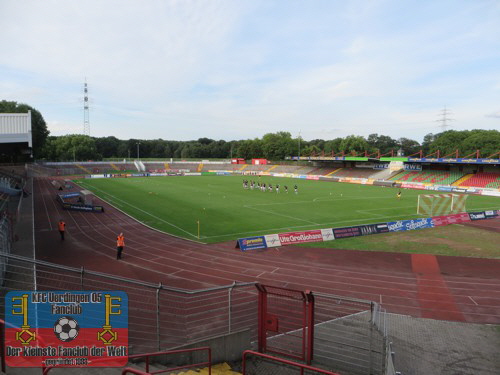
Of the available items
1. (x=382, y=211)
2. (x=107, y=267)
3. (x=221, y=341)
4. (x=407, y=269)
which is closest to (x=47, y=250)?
(x=107, y=267)

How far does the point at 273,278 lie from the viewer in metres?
16.0

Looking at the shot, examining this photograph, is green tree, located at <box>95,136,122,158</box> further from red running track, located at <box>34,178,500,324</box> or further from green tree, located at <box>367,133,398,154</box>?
red running track, located at <box>34,178,500,324</box>

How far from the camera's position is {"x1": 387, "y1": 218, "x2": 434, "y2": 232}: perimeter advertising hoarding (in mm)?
26281

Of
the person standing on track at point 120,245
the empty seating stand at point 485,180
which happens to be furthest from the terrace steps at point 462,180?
the person standing on track at point 120,245

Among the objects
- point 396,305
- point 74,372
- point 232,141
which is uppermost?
point 232,141

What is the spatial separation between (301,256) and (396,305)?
22.6 ft

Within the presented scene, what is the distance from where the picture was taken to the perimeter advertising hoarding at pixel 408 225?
26.3 metres

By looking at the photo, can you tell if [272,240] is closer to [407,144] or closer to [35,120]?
[35,120]

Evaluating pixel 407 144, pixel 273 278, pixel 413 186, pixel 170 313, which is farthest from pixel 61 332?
pixel 407 144

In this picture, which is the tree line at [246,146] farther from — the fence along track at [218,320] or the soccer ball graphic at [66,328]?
the soccer ball graphic at [66,328]

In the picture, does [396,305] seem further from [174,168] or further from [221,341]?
[174,168]

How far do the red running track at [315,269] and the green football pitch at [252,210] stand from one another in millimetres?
4176

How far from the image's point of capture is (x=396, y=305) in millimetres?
13320

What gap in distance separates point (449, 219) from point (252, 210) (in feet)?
55.7
